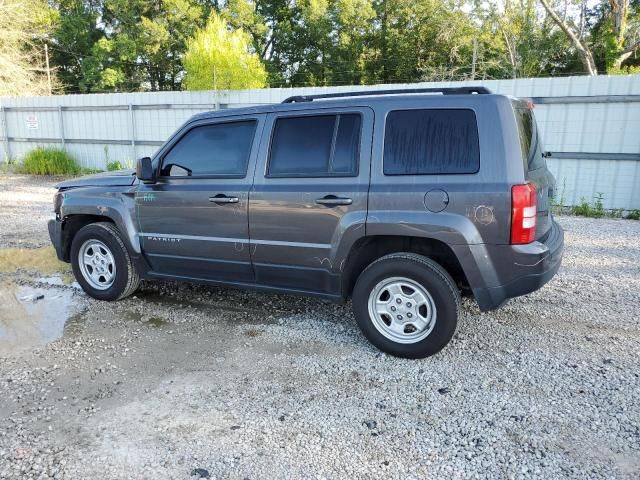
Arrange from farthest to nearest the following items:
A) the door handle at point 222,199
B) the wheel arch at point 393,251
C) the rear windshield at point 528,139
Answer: the door handle at point 222,199, the wheel arch at point 393,251, the rear windshield at point 528,139

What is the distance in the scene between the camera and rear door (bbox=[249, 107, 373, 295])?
12.8 feet

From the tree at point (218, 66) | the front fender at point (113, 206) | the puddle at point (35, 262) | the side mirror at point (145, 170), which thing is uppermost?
the tree at point (218, 66)

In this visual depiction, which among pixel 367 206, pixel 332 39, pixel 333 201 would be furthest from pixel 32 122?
pixel 332 39

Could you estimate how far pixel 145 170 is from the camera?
462 centimetres

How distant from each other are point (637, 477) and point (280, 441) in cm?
184

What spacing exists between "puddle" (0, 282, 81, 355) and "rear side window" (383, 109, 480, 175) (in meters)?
3.21

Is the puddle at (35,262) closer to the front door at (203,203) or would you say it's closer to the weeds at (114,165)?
the front door at (203,203)

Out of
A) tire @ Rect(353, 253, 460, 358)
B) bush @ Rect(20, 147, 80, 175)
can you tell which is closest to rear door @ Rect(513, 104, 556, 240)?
tire @ Rect(353, 253, 460, 358)

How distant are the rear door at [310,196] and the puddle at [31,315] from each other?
1927 millimetres

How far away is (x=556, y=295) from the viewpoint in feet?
17.4

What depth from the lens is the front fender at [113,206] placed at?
492 cm

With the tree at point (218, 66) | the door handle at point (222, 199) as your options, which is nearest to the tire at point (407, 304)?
the door handle at point (222, 199)

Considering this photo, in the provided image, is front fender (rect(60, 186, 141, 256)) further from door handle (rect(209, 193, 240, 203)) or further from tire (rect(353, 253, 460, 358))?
tire (rect(353, 253, 460, 358))

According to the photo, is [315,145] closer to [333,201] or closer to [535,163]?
[333,201]
